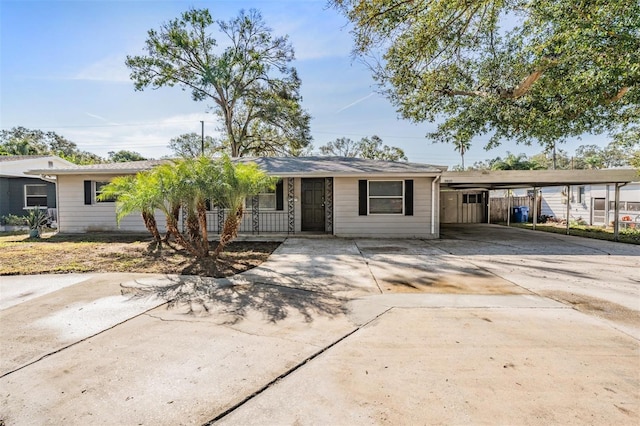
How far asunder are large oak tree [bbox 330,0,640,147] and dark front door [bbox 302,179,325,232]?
417cm

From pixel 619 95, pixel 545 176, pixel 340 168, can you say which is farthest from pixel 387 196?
pixel 619 95

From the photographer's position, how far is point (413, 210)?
10.3m

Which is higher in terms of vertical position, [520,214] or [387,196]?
[387,196]

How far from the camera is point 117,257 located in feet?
22.9

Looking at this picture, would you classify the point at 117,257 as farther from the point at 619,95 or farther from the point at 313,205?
→ the point at 619,95

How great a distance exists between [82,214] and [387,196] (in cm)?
1109

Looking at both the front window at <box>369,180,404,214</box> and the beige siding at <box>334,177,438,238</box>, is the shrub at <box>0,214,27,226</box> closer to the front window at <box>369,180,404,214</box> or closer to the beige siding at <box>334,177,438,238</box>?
the beige siding at <box>334,177,438,238</box>

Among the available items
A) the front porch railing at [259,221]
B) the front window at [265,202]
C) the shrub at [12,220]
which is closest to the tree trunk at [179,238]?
the front porch railing at [259,221]

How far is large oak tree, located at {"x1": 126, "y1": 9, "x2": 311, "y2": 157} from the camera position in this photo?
17.9 meters

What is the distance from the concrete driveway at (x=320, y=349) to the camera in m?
2.05

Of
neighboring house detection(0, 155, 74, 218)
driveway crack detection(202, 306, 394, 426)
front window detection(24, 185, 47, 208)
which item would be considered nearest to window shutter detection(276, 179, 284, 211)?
driveway crack detection(202, 306, 394, 426)

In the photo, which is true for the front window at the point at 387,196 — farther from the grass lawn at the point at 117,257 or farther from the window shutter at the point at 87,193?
the window shutter at the point at 87,193

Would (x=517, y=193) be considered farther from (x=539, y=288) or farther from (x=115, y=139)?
(x=115, y=139)

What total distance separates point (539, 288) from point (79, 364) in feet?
19.6
